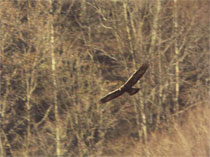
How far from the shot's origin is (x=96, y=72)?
8367 mm

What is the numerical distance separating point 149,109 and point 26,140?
333 cm

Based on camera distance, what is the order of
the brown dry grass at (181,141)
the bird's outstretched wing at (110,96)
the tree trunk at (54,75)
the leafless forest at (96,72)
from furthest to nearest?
the tree trunk at (54,75) → the leafless forest at (96,72) → the brown dry grass at (181,141) → the bird's outstretched wing at (110,96)

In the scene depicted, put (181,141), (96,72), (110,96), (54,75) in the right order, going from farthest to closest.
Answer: (96,72) → (54,75) → (181,141) → (110,96)

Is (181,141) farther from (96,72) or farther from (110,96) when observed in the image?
(110,96)

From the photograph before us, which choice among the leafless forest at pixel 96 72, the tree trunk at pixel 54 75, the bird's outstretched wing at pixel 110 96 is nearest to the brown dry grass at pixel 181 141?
the leafless forest at pixel 96 72

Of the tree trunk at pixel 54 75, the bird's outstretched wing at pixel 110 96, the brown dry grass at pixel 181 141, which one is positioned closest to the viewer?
the bird's outstretched wing at pixel 110 96

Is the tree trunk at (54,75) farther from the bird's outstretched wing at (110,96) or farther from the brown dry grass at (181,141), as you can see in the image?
the bird's outstretched wing at (110,96)

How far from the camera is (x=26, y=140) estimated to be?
7.92m

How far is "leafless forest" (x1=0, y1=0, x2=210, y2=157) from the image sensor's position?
7637mm

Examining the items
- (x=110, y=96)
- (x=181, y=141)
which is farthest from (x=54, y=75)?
(x=110, y=96)

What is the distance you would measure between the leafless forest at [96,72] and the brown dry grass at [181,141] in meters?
0.06

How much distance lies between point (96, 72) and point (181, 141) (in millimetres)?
3346

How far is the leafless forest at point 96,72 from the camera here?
25.1 ft

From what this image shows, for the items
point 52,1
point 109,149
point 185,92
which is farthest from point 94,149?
point 52,1
